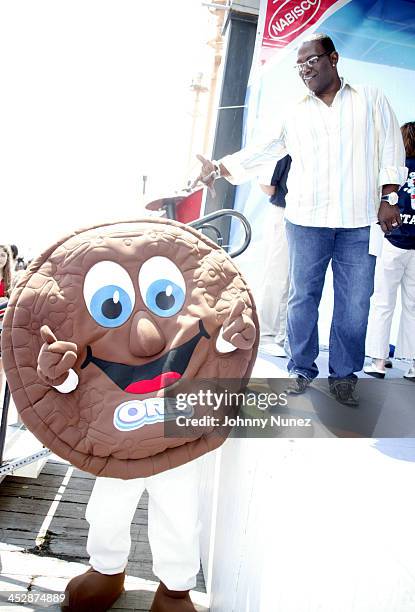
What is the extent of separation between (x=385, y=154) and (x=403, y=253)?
108 cm

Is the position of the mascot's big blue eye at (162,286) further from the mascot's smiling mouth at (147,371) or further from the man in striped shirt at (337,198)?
the man in striped shirt at (337,198)

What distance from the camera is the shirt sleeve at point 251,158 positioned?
1.86 m

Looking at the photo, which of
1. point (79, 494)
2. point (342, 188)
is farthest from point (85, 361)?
point (79, 494)

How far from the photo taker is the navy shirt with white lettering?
8.55 feet

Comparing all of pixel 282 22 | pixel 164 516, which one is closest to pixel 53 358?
pixel 164 516

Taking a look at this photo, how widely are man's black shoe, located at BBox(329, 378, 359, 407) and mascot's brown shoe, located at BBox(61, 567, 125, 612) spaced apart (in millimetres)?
900

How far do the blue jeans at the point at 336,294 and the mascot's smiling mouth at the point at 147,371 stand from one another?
1.94 feet

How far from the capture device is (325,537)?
40.8 inches

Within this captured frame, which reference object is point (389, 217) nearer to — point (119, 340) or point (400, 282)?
point (119, 340)

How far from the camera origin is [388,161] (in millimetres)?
1752

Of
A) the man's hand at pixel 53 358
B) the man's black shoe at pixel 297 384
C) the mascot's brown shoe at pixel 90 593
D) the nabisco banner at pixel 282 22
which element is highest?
the nabisco banner at pixel 282 22

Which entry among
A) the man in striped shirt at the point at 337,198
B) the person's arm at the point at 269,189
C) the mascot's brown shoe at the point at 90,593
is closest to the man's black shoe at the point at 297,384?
the man in striped shirt at the point at 337,198

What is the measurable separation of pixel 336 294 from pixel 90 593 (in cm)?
121

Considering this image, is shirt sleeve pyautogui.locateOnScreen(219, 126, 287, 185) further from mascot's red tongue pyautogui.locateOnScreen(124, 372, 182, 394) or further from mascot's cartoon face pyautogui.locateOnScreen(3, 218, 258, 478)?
mascot's red tongue pyautogui.locateOnScreen(124, 372, 182, 394)
